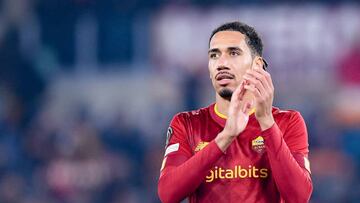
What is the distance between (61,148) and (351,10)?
12.3 feet

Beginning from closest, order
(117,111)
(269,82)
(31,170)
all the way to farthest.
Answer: (269,82)
(31,170)
(117,111)

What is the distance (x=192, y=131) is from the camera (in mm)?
4242

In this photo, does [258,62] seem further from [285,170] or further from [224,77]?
[285,170]

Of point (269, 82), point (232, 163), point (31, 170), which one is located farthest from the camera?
point (31, 170)

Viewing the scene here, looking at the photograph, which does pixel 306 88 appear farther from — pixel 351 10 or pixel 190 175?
pixel 190 175

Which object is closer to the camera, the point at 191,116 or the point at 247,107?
the point at 247,107

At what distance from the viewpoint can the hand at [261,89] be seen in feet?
12.5

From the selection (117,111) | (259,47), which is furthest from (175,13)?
(259,47)

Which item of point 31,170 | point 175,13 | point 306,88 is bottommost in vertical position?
point 31,170

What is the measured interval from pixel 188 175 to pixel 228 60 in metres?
0.59

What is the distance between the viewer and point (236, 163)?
13.4ft

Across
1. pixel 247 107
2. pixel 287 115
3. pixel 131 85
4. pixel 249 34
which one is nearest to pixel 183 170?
pixel 247 107

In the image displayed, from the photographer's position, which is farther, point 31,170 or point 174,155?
point 31,170

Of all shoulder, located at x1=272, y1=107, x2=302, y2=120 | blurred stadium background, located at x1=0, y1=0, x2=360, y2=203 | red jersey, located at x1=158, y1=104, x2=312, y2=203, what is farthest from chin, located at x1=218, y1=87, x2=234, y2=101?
blurred stadium background, located at x1=0, y1=0, x2=360, y2=203
